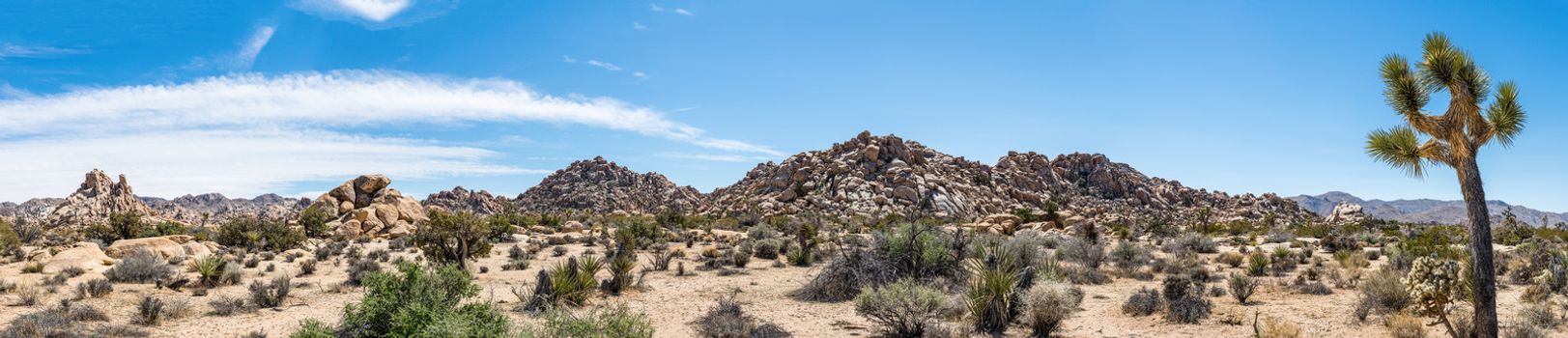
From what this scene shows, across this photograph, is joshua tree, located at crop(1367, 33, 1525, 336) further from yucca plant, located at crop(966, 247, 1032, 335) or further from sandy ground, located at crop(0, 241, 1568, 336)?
yucca plant, located at crop(966, 247, 1032, 335)

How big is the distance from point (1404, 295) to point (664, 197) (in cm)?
8655

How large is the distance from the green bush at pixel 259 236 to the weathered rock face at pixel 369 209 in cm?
346

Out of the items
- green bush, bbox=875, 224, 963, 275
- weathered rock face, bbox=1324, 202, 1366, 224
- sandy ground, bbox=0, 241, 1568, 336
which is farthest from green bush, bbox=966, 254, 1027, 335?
weathered rock face, bbox=1324, 202, 1366, 224

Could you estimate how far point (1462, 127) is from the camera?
7246 mm

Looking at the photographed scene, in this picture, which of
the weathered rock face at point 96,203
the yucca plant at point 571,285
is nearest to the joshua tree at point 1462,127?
the yucca plant at point 571,285

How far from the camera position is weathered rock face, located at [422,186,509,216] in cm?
8738

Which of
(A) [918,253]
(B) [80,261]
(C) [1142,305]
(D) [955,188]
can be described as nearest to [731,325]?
(A) [918,253]

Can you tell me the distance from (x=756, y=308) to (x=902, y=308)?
3.39 meters

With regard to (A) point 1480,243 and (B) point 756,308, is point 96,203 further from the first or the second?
(A) point 1480,243

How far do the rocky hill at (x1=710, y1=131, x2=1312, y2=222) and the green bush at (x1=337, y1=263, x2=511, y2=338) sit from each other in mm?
48931

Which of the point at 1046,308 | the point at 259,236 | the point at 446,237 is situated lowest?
the point at 259,236

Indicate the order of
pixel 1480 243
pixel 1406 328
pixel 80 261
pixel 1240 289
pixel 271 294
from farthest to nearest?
pixel 80 261, pixel 271 294, pixel 1240 289, pixel 1406 328, pixel 1480 243

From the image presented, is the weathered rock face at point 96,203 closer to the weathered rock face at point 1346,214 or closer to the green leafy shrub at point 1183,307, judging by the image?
the green leafy shrub at point 1183,307

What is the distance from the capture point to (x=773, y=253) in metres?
22.5
